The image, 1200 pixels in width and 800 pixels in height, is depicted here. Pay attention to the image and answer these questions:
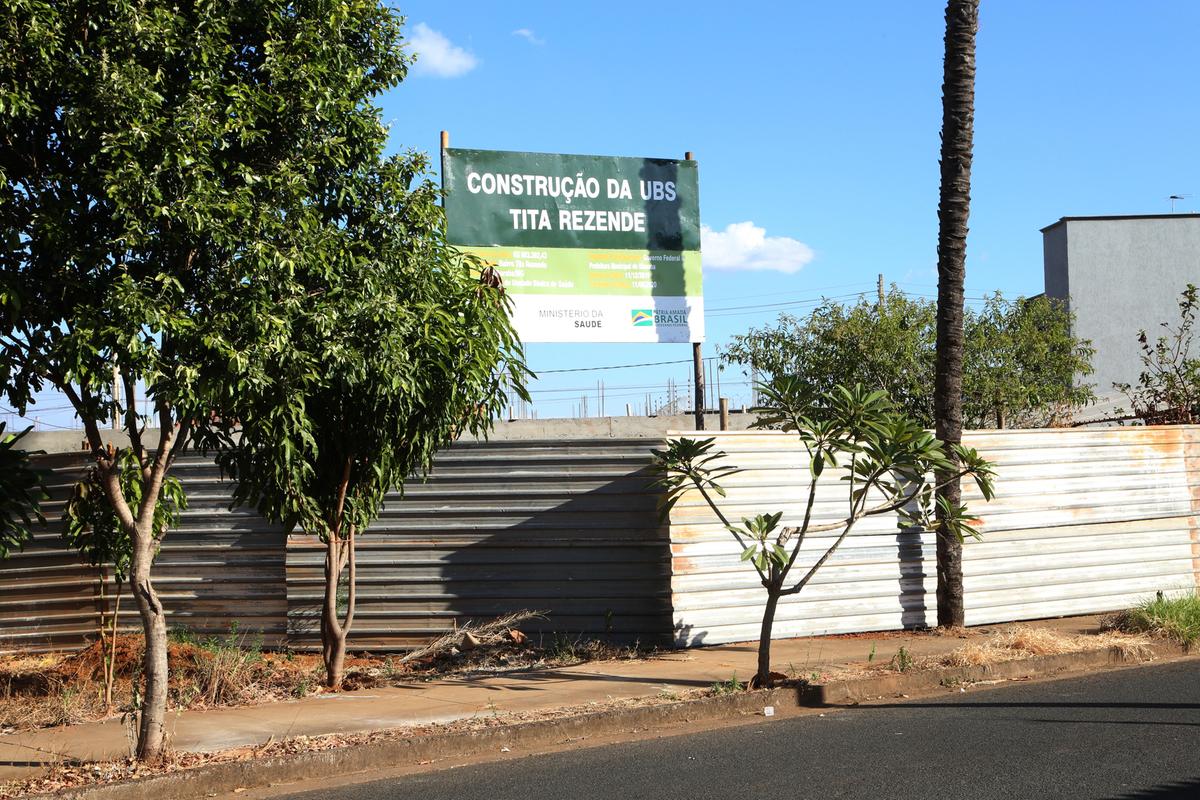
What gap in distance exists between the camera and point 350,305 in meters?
7.62

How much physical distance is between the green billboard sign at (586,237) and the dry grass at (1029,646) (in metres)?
7.17

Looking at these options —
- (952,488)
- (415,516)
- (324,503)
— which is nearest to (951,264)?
(952,488)

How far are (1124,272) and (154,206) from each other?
36.0m

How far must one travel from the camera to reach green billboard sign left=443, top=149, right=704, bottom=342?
1605 centimetres

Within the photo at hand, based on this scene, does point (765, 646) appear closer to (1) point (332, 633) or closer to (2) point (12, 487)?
(1) point (332, 633)

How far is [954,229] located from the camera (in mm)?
12453

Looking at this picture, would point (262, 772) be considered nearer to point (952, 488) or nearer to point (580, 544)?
point (580, 544)

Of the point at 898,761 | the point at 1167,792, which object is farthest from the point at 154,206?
the point at 1167,792

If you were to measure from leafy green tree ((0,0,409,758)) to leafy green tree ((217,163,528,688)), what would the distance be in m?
0.31

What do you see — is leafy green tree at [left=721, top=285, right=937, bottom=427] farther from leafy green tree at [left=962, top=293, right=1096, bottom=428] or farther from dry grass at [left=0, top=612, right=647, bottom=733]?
dry grass at [left=0, top=612, right=647, bottom=733]

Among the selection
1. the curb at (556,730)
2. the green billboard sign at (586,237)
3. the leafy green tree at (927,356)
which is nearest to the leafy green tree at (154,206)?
the curb at (556,730)

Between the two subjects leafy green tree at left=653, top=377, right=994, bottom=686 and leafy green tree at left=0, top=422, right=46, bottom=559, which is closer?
leafy green tree at left=0, top=422, right=46, bottom=559

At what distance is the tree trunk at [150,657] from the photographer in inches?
288

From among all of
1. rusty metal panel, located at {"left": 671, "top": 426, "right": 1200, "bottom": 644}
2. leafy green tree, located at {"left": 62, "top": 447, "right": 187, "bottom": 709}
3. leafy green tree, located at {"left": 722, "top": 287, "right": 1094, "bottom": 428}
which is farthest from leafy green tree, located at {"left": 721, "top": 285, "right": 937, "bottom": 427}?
leafy green tree, located at {"left": 62, "top": 447, "right": 187, "bottom": 709}
